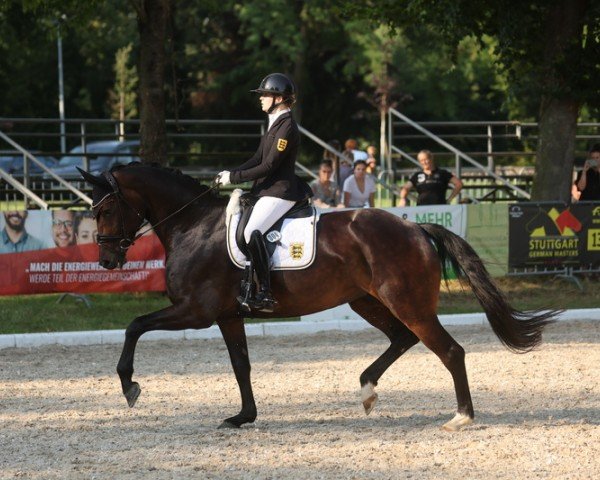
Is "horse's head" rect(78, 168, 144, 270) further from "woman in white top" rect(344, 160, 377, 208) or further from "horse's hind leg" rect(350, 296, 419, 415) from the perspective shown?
"woman in white top" rect(344, 160, 377, 208)

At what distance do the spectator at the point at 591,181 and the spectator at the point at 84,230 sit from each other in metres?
7.99

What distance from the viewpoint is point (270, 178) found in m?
8.11

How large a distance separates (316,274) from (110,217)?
5.56ft

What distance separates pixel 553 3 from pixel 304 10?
33792 mm

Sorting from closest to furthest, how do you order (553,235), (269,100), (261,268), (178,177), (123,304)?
(261,268)
(269,100)
(178,177)
(123,304)
(553,235)

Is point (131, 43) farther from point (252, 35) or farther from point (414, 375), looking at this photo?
point (414, 375)

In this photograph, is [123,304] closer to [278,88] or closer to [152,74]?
[152,74]

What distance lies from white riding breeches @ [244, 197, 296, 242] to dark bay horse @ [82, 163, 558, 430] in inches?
11.5

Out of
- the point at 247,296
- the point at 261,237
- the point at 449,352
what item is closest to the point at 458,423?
the point at 449,352

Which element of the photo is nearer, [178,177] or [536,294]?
[178,177]

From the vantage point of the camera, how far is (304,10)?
50469 mm

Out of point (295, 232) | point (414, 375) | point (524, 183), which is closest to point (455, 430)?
point (295, 232)

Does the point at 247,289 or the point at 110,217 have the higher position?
the point at 110,217

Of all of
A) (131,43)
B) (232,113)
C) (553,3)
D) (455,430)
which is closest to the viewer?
(455,430)
